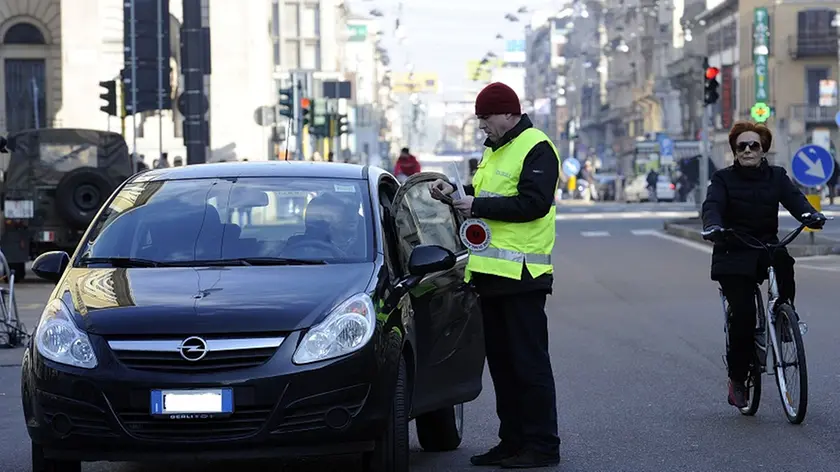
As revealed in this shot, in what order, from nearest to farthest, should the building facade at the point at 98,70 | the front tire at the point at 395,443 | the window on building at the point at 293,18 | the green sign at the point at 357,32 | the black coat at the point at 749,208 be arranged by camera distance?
the front tire at the point at 395,443, the black coat at the point at 749,208, the building facade at the point at 98,70, the window on building at the point at 293,18, the green sign at the point at 357,32

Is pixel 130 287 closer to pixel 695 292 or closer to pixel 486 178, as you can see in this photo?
Answer: pixel 486 178

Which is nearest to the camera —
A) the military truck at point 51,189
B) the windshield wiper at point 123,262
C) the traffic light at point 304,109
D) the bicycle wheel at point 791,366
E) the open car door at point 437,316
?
the windshield wiper at point 123,262

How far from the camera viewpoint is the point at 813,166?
89.4ft

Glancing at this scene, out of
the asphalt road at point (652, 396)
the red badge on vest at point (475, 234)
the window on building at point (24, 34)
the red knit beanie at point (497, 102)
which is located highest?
the window on building at point (24, 34)

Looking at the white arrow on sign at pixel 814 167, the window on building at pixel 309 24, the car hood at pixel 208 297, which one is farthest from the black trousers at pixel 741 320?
the window on building at pixel 309 24

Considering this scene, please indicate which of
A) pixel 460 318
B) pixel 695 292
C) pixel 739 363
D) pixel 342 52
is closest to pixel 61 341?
pixel 460 318

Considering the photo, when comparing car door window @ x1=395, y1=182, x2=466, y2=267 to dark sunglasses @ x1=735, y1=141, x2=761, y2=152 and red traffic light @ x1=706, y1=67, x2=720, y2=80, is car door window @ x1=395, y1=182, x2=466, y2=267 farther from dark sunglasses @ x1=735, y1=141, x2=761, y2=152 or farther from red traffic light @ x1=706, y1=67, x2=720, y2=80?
red traffic light @ x1=706, y1=67, x2=720, y2=80

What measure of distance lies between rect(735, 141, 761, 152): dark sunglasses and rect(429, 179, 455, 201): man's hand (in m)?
2.38

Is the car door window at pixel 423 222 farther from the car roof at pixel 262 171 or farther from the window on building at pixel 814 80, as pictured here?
the window on building at pixel 814 80

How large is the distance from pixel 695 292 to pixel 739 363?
1088cm

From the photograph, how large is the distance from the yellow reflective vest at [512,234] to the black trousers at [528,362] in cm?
15

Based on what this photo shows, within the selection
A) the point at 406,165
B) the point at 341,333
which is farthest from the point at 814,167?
the point at 341,333

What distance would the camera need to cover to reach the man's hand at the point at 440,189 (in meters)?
8.21

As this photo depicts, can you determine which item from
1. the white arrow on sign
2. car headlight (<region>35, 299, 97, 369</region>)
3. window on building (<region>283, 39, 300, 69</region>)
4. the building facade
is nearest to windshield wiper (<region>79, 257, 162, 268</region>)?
car headlight (<region>35, 299, 97, 369</region>)
